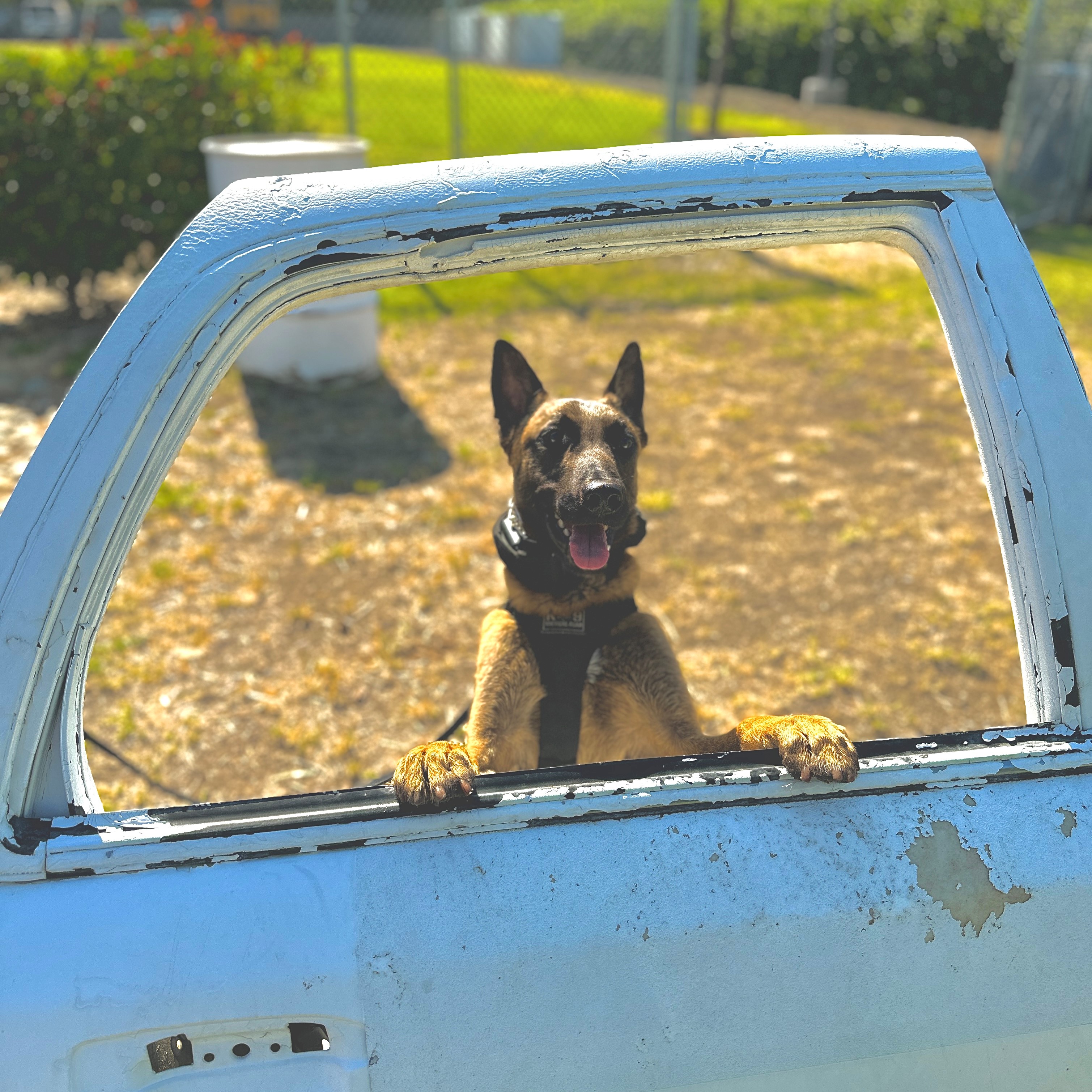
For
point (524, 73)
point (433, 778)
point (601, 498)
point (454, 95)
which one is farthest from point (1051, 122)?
point (433, 778)

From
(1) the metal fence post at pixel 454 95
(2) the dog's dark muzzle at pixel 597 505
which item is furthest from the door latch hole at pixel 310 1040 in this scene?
(1) the metal fence post at pixel 454 95

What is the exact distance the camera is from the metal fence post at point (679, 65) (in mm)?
10047

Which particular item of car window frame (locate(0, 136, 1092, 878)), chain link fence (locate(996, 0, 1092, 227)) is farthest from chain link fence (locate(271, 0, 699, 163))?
car window frame (locate(0, 136, 1092, 878))

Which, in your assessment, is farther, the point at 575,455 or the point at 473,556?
the point at 473,556

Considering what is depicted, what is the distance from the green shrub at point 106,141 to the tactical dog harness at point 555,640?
6675mm

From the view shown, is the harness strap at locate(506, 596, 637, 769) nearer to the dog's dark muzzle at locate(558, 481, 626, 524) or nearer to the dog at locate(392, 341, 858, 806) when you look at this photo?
the dog at locate(392, 341, 858, 806)

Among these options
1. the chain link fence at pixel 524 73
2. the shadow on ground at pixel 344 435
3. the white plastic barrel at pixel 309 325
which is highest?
the chain link fence at pixel 524 73

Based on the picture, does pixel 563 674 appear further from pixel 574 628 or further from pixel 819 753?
pixel 819 753

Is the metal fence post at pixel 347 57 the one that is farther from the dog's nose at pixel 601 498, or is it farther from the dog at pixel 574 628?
the dog's nose at pixel 601 498

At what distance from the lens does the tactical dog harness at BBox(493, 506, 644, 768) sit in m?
2.13

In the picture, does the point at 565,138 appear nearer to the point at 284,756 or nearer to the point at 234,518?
the point at 234,518

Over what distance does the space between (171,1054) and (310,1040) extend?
16 centimetres

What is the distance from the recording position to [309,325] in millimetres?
7000

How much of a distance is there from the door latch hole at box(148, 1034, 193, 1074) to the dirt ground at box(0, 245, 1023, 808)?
2416 mm
